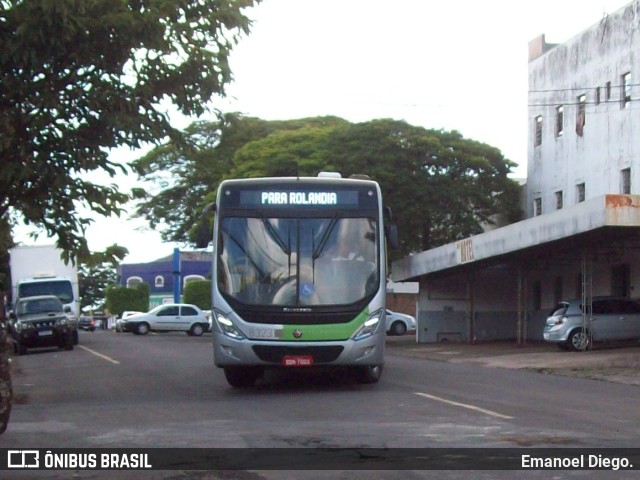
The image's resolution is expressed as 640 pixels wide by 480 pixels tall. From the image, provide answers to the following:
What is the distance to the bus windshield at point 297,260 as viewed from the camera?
53.3ft

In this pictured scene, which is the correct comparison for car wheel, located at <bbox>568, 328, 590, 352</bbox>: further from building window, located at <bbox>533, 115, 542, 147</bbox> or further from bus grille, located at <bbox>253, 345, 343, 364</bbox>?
building window, located at <bbox>533, 115, 542, 147</bbox>

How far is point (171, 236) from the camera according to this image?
5859cm

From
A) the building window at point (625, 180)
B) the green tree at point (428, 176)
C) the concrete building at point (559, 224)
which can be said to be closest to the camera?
the concrete building at point (559, 224)

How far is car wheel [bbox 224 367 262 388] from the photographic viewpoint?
17.5 meters

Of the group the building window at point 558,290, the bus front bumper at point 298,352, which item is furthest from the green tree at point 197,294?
the bus front bumper at point 298,352

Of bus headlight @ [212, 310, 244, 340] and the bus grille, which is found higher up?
bus headlight @ [212, 310, 244, 340]

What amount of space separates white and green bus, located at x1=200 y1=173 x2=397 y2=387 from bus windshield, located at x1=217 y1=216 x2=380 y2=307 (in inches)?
0.6

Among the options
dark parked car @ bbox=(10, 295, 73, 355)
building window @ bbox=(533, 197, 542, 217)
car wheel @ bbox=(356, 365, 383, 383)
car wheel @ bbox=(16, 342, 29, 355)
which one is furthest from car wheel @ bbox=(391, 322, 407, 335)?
car wheel @ bbox=(356, 365, 383, 383)

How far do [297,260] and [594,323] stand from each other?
15.7 m

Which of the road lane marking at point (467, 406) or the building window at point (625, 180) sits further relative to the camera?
the building window at point (625, 180)

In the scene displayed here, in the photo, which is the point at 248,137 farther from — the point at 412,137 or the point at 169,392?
the point at 169,392

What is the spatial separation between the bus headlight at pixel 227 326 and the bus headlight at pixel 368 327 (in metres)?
1.78

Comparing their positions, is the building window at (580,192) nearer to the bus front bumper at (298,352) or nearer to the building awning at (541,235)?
the building awning at (541,235)

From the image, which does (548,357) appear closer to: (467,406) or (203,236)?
(203,236)
